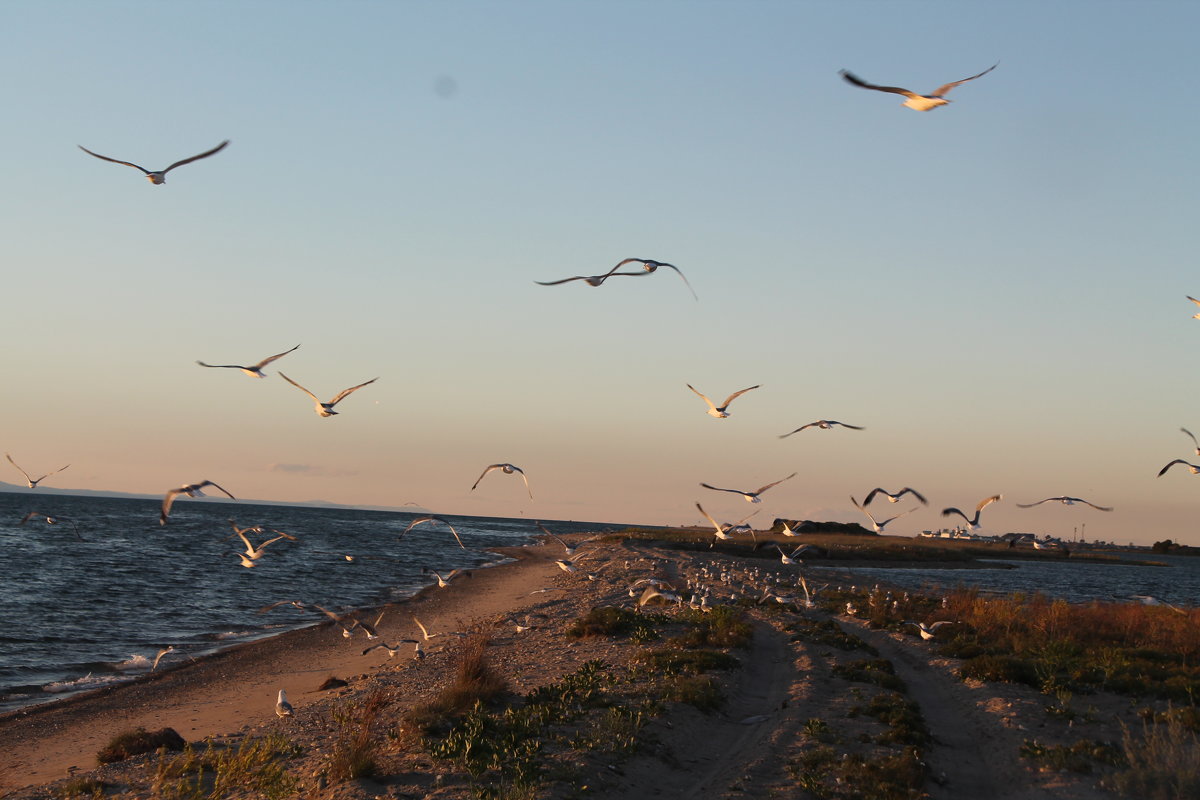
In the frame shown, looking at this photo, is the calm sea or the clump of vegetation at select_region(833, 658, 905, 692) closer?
the clump of vegetation at select_region(833, 658, 905, 692)

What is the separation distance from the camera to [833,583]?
46.4 m

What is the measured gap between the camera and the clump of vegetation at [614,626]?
23672mm

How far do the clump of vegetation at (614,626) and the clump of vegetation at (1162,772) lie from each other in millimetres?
12403

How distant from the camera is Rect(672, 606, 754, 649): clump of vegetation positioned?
21438 mm

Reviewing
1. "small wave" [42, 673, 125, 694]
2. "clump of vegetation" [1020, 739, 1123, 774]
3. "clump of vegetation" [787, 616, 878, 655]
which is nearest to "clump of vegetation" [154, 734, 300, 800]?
"small wave" [42, 673, 125, 694]

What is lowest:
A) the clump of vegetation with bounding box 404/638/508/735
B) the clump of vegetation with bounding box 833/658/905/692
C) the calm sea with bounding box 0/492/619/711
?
the calm sea with bounding box 0/492/619/711

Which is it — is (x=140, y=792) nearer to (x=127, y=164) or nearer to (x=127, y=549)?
(x=127, y=164)

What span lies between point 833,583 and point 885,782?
119 feet

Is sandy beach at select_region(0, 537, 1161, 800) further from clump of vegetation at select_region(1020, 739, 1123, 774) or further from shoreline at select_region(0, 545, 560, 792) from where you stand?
clump of vegetation at select_region(1020, 739, 1123, 774)

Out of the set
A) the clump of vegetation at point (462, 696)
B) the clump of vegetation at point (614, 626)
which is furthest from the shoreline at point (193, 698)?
the clump of vegetation at point (614, 626)

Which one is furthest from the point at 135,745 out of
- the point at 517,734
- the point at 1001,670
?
the point at 1001,670

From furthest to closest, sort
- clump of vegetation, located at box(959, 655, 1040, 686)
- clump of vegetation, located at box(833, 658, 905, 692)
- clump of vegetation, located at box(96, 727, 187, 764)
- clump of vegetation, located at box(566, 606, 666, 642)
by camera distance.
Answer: clump of vegetation, located at box(566, 606, 666, 642) → clump of vegetation, located at box(959, 655, 1040, 686) → clump of vegetation, located at box(833, 658, 905, 692) → clump of vegetation, located at box(96, 727, 187, 764)

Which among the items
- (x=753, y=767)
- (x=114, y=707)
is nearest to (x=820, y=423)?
(x=753, y=767)

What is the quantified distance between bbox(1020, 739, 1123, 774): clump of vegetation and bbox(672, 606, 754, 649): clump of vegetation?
852cm
